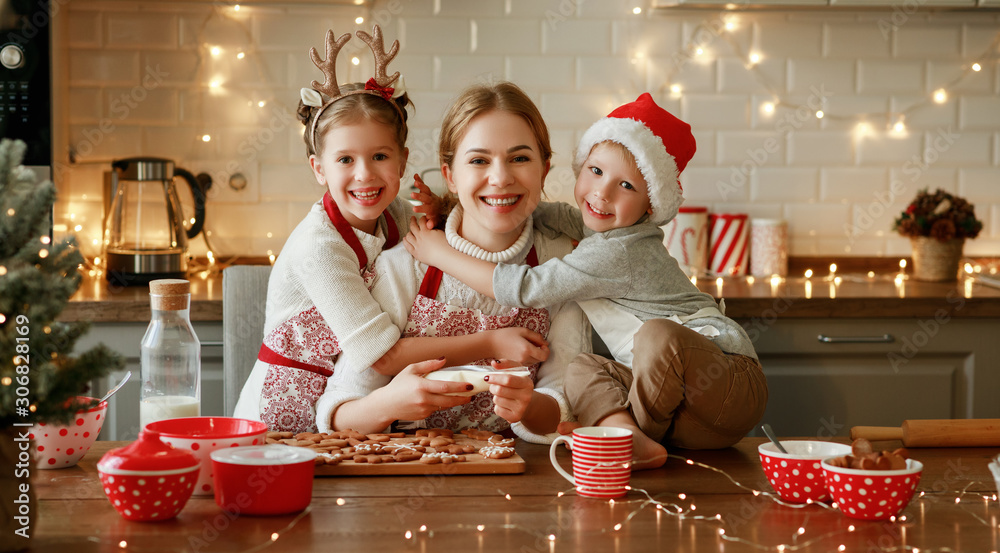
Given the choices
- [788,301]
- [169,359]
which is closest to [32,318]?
[169,359]

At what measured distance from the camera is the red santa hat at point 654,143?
163cm

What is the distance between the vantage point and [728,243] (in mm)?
2771

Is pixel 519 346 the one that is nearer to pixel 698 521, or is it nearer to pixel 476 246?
pixel 476 246

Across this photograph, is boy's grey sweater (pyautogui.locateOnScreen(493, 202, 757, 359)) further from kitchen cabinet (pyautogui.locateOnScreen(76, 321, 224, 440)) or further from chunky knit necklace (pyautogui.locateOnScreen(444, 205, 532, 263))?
kitchen cabinet (pyautogui.locateOnScreen(76, 321, 224, 440))

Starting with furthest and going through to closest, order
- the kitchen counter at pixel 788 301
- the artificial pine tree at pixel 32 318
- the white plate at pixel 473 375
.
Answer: the kitchen counter at pixel 788 301 < the white plate at pixel 473 375 < the artificial pine tree at pixel 32 318

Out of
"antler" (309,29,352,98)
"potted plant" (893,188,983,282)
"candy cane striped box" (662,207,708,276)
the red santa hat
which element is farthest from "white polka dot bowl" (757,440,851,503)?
"potted plant" (893,188,983,282)

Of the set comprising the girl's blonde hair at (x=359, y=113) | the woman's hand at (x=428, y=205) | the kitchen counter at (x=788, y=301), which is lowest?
the kitchen counter at (x=788, y=301)

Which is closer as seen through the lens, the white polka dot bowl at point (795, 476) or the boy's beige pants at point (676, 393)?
the white polka dot bowl at point (795, 476)

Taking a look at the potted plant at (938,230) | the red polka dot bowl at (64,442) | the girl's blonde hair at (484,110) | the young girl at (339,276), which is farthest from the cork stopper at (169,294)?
the potted plant at (938,230)

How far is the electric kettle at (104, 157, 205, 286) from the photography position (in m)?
2.44

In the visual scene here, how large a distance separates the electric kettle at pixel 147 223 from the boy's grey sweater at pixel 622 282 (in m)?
1.21

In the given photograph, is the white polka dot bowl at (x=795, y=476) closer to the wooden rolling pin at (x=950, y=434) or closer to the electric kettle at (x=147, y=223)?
the wooden rolling pin at (x=950, y=434)

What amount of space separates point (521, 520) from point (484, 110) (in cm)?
80

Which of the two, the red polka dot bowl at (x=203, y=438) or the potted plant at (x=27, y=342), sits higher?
the potted plant at (x=27, y=342)
